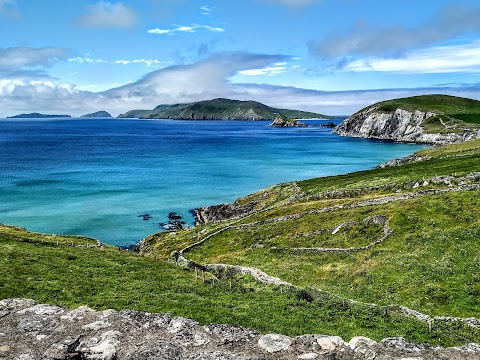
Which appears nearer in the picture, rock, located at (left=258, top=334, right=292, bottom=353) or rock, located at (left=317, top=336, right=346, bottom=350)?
rock, located at (left=317, top=336, right=346, bottom=350)

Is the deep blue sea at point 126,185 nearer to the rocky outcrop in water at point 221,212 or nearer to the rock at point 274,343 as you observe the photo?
the rocky outcrop in water at point 221,212

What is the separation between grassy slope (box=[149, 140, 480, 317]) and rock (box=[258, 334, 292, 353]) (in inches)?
744

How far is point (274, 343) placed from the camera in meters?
13.6

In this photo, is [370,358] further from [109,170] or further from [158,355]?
[109,170]

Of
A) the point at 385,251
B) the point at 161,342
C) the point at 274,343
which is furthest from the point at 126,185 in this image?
the point at 274,343

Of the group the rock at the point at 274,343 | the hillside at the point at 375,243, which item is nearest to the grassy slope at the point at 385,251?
the hillside at the point at 375,243

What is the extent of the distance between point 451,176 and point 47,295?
206 ft

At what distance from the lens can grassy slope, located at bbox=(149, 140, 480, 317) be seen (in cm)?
3061

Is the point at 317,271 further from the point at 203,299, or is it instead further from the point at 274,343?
the point at 274,343

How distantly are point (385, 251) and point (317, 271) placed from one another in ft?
25.1

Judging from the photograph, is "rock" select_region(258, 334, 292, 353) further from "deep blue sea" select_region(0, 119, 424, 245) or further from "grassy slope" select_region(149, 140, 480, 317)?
"deep blue sea" select_region(0, 119, 424, 245)

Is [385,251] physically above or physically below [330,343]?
below

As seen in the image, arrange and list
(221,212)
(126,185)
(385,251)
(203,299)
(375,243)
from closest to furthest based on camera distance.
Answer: (203,299)
(385,251)
(375,243)
(221,212)
(126,185)

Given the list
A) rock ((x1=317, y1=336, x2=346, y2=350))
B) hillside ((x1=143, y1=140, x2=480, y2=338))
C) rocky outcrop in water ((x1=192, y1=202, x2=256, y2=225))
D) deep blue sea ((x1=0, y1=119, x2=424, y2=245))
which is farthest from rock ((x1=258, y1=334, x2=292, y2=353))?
rocky outcrop in water ((x1=192, y1=202, x2=256, y2=225))
